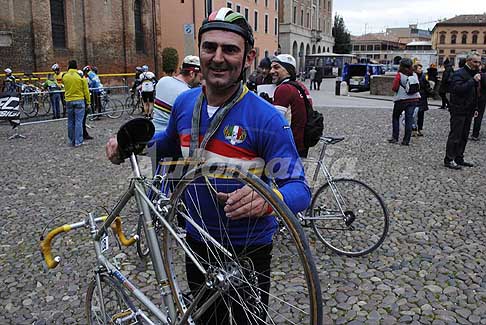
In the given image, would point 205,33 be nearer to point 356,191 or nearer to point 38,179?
point 356,191

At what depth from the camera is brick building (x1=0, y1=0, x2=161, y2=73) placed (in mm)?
24609

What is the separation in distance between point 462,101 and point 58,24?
25.2m

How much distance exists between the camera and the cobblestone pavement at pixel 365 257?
11.9 feet

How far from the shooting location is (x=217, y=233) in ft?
6.44

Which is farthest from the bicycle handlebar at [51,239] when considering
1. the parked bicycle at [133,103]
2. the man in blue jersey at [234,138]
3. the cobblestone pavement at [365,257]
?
the parked bicycle at [133,103]

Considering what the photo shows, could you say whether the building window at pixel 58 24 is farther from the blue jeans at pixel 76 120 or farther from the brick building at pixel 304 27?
the brick building at pixel 304 27

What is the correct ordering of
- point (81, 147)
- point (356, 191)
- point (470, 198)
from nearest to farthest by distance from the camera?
point (356, 191) → point (470, 198) → point (81, 147)

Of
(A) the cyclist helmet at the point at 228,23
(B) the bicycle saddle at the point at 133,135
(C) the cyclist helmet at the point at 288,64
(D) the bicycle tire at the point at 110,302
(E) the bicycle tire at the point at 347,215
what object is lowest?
(E) the bicycle tire at the point at 347,215

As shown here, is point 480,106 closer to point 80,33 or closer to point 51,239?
point 51,239

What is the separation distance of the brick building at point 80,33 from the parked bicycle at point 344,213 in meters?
19.5

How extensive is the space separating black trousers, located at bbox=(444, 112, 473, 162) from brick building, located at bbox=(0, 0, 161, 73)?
61.4 ft

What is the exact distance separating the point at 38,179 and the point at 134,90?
35.9ft

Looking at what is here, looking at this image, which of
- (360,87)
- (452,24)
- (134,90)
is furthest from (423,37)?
(134,90)

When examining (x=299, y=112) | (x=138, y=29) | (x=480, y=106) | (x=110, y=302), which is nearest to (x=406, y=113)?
(x=480, y=106)
